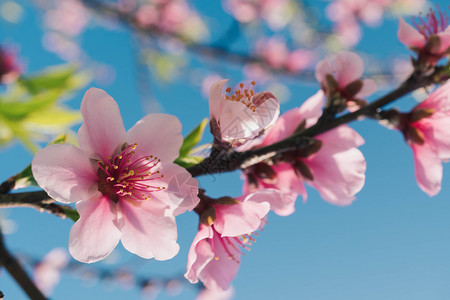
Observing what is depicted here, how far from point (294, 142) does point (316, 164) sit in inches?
6.6

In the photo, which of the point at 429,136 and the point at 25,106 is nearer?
the point at 429,136

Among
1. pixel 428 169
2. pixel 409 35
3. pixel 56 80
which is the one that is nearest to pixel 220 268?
pixel 428 169

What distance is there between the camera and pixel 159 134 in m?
0.64

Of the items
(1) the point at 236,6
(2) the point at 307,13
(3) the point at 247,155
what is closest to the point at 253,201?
(3) the point at 247,155

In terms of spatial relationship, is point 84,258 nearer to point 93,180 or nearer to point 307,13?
point 93,180

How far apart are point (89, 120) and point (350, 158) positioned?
532mm

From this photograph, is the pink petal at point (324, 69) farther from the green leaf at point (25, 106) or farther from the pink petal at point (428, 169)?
the green leaf at point (25, 106)

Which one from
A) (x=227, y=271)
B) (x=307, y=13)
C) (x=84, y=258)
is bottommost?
(x=227, y=271)

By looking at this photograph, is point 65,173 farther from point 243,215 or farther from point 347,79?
point 347,79

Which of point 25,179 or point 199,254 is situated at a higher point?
point 25,179

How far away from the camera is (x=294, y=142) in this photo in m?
0.69

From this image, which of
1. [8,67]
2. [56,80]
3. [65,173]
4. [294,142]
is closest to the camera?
[65,173]

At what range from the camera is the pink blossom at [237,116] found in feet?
2.01

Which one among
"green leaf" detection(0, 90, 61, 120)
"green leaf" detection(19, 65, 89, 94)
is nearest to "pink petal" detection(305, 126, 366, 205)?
"green leaf" detection(0, 90, 61, 120)
